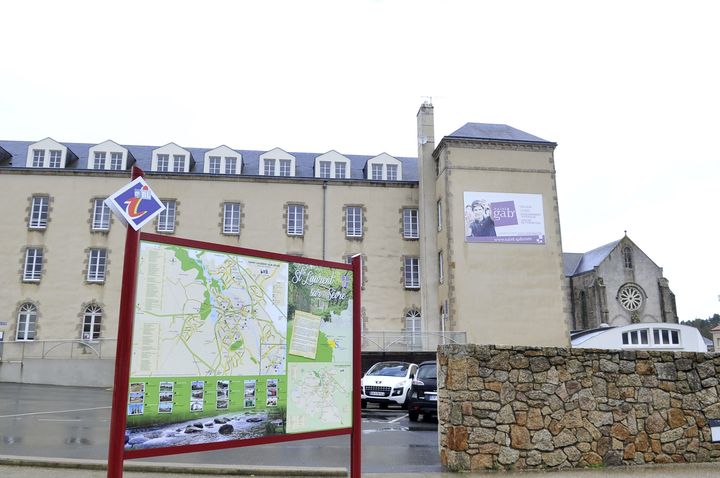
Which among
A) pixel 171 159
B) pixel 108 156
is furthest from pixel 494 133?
pixel 108 156

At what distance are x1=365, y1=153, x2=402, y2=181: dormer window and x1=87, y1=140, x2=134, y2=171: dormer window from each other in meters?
14.1

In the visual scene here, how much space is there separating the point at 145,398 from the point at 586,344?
31.1m

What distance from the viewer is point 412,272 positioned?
31703 mm

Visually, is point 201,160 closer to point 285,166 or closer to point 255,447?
point 285,166

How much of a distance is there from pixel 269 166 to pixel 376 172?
6354mm

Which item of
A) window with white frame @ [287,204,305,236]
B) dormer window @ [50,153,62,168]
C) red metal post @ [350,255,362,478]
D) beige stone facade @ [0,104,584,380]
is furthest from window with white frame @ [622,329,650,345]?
dormer window @ [50,153,62,168]

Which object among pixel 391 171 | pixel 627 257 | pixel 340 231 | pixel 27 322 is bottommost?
pixel 27 322

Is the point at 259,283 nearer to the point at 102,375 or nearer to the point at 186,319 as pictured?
the point at 186,319

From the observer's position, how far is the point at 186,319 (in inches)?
196

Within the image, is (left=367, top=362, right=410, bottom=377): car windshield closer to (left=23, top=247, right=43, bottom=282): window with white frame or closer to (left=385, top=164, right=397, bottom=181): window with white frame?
(left=385, top=164, right=397, bottom=181): window with white frame

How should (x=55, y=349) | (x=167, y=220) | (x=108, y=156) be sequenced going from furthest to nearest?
1. (x=108, y=156)
2. (x=167, y=220)
3. (x=55, y=349)

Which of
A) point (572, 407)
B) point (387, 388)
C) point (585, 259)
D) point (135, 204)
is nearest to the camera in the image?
point (135, 204)

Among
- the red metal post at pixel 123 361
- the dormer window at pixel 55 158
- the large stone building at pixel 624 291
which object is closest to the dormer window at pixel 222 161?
the dormer window at pixel 55 158

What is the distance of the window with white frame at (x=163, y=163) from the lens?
3256cm
